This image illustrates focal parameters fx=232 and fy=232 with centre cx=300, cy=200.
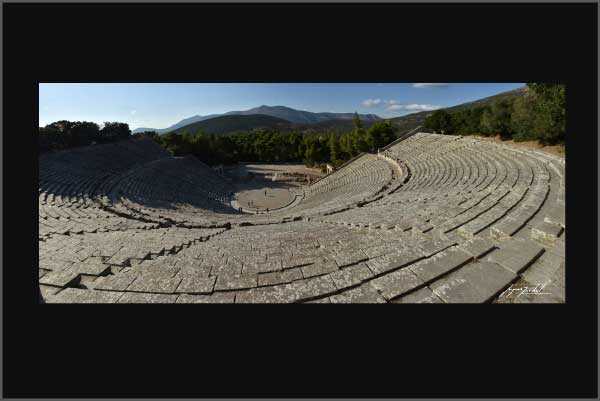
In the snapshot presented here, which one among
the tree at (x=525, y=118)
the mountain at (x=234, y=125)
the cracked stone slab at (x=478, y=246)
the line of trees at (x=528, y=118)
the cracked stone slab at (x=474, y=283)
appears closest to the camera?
the cracked stone slab at (x=474, y=283)

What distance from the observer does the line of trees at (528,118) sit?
627 inches

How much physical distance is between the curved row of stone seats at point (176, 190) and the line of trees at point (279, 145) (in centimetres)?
985

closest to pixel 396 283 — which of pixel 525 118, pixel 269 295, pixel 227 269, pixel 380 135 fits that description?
pixel 269 295

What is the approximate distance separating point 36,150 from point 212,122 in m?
174

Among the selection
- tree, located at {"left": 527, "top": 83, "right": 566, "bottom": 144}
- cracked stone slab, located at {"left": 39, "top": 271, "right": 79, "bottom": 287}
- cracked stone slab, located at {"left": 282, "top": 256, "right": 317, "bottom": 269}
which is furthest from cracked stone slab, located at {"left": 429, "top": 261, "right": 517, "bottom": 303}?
tree, located at {"left": 527, "top": 83, "right": 566, "bottom": 144}

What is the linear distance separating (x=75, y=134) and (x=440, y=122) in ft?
180

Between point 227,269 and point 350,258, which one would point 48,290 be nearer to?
point 227,269

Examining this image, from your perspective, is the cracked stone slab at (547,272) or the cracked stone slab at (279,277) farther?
the cracked stone slab at (279,277)

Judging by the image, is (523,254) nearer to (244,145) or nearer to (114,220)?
(114,220)

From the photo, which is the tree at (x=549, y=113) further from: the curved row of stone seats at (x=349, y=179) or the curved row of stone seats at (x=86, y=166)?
the curved row of stone seats at (x=86, y=166)

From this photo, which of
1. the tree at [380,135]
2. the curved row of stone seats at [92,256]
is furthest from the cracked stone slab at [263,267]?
the tree at [380,135]

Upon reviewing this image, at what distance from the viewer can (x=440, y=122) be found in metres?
36.3

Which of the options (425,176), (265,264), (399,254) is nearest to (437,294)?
(399,254)
